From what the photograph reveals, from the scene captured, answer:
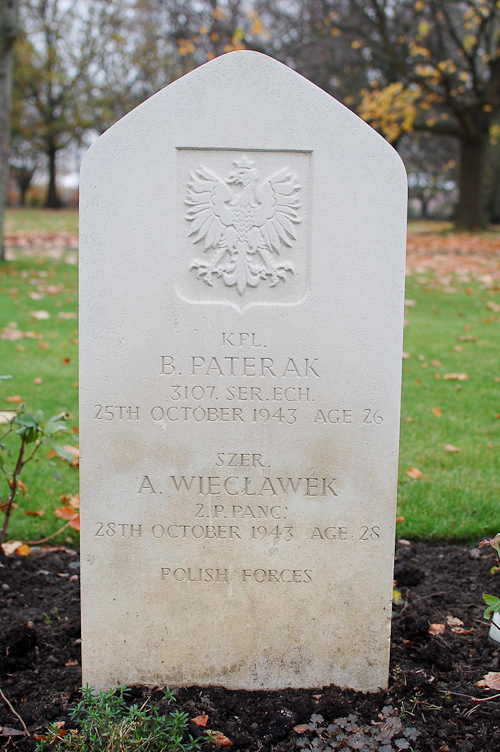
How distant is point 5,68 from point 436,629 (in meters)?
10.4

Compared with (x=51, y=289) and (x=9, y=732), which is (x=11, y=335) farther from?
(x=9, y=732)

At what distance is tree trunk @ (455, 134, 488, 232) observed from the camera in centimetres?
1775

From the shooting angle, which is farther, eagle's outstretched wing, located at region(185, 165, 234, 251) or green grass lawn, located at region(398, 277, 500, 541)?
green grass lawn, located at region(398, 277, 500, 541)

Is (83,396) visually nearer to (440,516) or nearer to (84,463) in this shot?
(84,463)

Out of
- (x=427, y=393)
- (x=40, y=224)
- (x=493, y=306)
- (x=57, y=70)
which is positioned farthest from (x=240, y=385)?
(x=57, y=70)

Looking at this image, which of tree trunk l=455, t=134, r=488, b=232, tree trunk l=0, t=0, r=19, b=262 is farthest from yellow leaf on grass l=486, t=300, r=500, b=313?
tree trunk l=455, t=134, r=488, b=232

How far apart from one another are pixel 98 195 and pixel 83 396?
0.75 metres

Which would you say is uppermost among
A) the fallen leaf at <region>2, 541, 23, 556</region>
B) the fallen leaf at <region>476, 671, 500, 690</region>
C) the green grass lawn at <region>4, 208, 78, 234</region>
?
A: the green grass lawn at <region>4, 208, 78, 234</region>

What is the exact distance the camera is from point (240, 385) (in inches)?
100

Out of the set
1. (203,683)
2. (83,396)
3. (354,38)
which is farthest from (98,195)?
(354,38)

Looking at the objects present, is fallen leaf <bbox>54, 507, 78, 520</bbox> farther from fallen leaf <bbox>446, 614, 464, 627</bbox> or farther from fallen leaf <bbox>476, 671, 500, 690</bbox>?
fallen leaf <bbox>476, 671, 500, 690</bbox>

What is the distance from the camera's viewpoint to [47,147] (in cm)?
3331

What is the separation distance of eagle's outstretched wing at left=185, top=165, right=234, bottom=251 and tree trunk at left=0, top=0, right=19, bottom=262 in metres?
8.95

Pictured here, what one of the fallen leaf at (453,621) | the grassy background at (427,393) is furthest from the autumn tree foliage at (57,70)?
the fallen leaf at (453,621)
